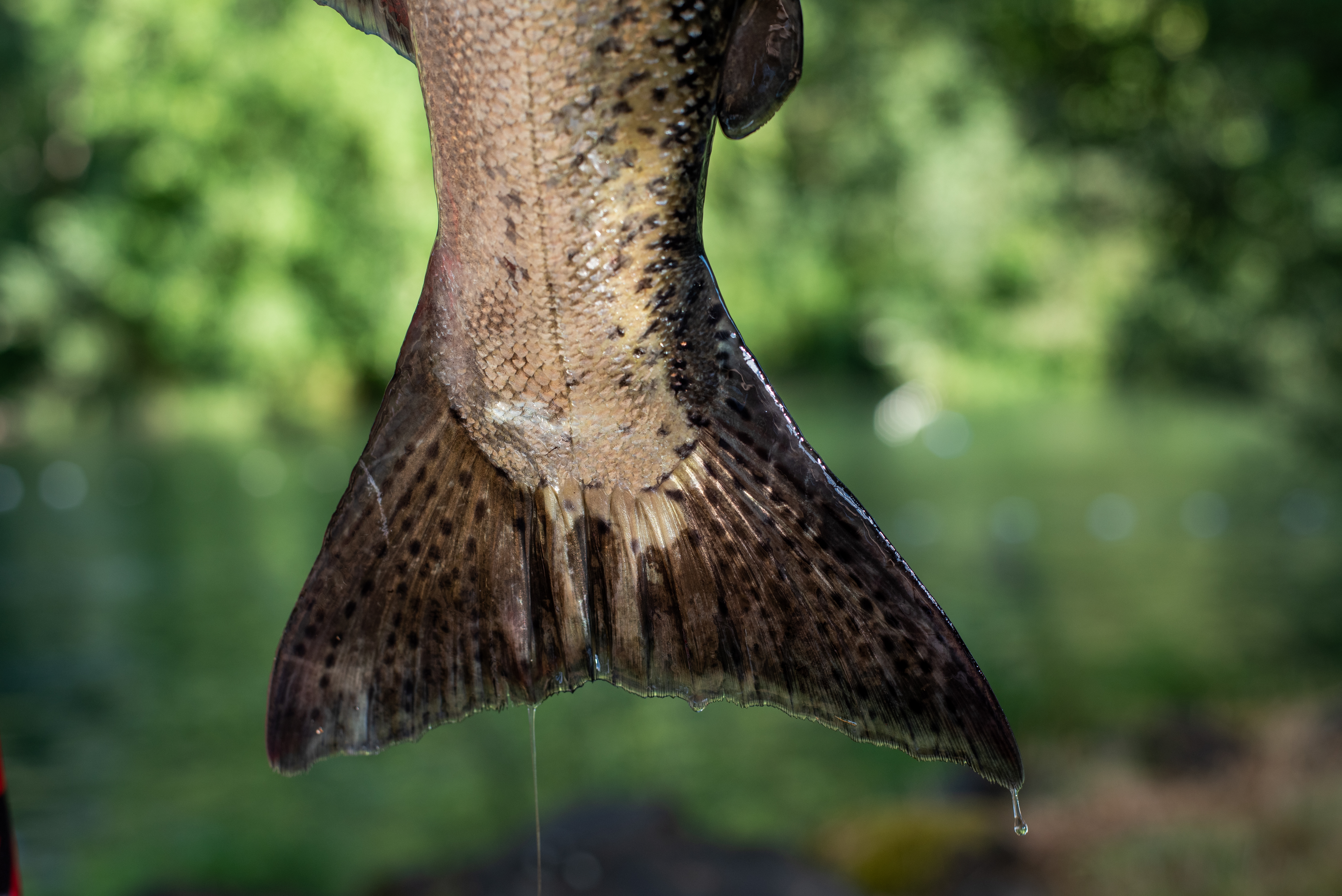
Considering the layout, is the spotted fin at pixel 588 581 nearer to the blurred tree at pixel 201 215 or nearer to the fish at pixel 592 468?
the fish at pixel 592 468

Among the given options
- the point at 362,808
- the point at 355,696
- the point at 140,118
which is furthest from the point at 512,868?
the point at 140,118

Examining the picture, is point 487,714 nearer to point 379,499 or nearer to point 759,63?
point 379,499

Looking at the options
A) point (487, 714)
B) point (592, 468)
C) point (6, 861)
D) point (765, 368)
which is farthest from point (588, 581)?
point (765, 368)

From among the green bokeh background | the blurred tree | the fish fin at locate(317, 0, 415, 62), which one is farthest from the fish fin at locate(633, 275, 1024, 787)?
the blurred tree

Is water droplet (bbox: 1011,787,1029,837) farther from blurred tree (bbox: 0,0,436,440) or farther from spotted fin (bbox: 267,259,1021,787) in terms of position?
blurred tree (bbox: 0,0,436,440)

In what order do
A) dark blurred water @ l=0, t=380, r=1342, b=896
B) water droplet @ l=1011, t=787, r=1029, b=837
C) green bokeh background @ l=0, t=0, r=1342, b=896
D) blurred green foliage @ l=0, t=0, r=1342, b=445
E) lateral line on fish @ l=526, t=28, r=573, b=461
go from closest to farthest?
lateral line on fish @ l=526, t=28, r=573, b=461 < water droplet @ l=1011, t=787, r=1029, b=837 < green bokeh background @ l=0, t=0, r=1342, b=896 < dark blurred water @ l=0, t=380, r=1342, b=896 < blurred green foliage @ l=0, t=0, r=1342, b=445

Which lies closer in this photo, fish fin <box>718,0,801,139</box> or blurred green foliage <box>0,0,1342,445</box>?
fish fin <box>718,0,801,139</box>

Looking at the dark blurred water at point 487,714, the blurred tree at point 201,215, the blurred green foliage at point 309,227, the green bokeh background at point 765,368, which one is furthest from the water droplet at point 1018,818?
the blurred tree at point 201,215
